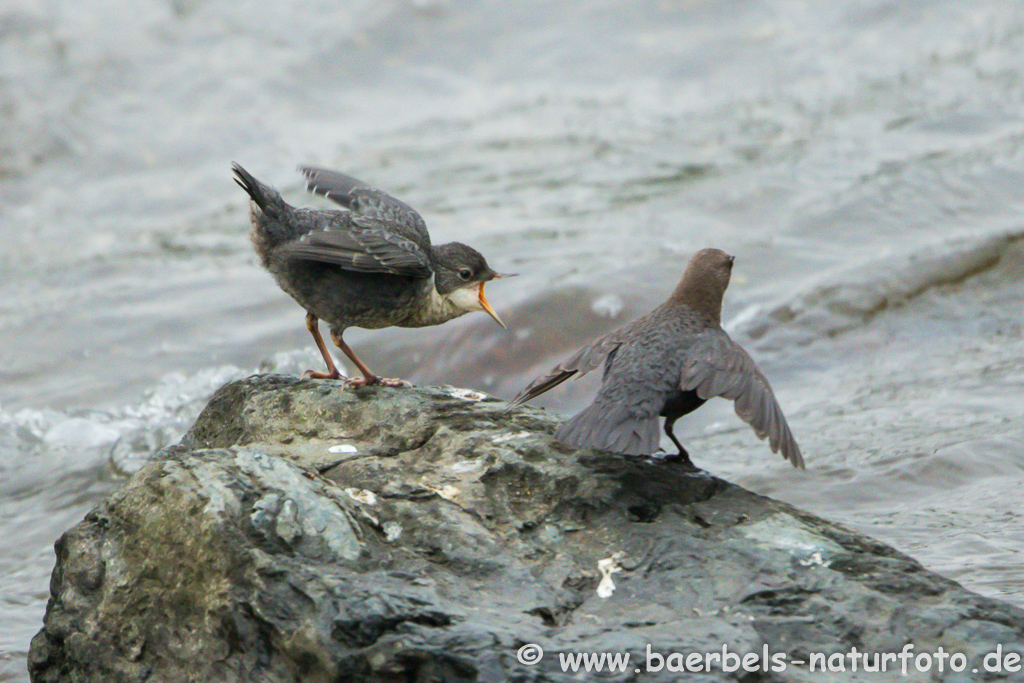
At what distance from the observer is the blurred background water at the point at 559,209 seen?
6.03 m

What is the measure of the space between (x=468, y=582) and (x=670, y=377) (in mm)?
1054

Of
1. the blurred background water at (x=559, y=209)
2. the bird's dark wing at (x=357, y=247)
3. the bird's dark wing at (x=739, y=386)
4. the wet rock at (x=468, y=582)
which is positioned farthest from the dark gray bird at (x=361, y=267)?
the blurred background water at (x=559, y=209)

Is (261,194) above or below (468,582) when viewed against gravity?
above

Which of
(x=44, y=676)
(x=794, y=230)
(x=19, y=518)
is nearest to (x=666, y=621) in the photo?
(x=44, y=676)

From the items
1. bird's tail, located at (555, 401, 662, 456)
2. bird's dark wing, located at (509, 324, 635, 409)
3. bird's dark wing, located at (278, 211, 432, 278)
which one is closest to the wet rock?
bird's tail, located at (555, 401, 662, 456)

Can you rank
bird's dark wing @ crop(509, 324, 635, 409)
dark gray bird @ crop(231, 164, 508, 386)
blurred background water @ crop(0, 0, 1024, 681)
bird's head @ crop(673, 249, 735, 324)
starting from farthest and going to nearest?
blurred background water @ crop(0, 0, 1024, 681)
dark gray bird @ crop(231, 164, 508, 386)
bird's head @ crop(673, 249, 735, 324)
bird's dark wing @ crop(509, 324, 635, 409)

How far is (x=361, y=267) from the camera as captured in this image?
179 inches

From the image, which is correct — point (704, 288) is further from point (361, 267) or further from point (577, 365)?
point (361, 267)

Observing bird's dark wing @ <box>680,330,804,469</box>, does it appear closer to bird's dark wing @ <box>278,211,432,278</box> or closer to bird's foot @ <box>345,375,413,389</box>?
bird's foot @ <box>345,375,413,389</box>

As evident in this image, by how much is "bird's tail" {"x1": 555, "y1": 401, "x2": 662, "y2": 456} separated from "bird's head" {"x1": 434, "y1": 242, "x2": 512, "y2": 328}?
1430mm

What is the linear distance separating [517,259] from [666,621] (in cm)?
611

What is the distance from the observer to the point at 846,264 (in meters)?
8.35

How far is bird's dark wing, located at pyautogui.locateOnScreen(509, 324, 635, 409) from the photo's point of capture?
149 inches

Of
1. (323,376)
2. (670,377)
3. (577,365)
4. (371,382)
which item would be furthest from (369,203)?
(670,377)
